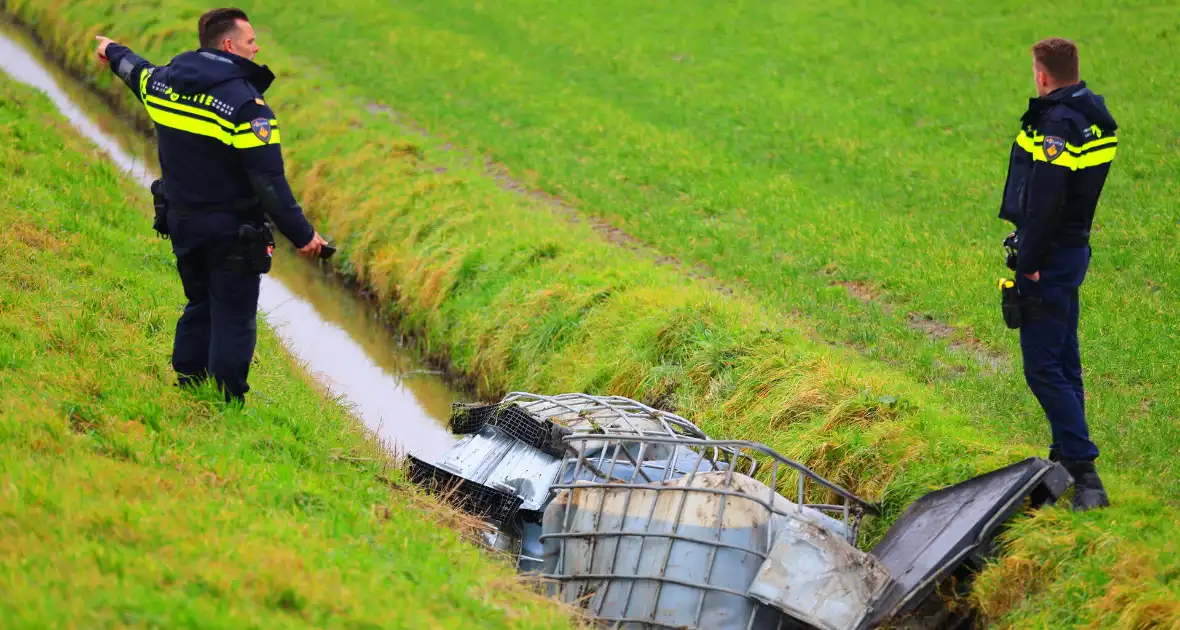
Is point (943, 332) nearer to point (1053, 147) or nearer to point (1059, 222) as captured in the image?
point (1059, 222)

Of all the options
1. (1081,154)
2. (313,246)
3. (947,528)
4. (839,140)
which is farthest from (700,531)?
(839,140)

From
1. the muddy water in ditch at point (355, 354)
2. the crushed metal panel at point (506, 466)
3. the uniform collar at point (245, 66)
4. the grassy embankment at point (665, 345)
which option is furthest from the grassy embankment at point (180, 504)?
the grassy embankment at point (665, 345)

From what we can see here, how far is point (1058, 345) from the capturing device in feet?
20.0

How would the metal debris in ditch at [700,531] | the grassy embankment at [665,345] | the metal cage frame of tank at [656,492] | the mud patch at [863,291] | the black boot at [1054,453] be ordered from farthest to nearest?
the mud patch at [863,291]
the black boot at [1054,453]
the metal cage frame of tank at [656,492]
the grassy embankment at [665,345]
the metal debris in ditch at [700,531]

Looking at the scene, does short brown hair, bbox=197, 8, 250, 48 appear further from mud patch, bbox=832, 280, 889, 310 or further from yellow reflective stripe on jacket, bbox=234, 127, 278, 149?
mud patch, bbox=832, 280, 889, 310

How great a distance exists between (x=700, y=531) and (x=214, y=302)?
3150 mm

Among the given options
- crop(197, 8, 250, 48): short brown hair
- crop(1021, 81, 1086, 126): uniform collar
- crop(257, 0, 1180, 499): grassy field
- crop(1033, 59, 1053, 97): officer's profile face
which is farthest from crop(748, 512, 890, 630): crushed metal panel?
crop(197, 8, 250, 48): short brown hair

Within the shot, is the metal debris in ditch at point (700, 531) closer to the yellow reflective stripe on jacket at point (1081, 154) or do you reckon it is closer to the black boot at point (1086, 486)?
the black boot at point (1086, 486)

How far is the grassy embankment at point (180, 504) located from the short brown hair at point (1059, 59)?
394cm

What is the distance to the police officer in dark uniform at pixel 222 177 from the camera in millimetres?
6051

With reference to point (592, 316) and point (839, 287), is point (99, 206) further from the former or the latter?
point (839, 287)

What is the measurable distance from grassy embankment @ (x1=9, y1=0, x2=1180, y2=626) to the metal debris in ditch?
0.33 m

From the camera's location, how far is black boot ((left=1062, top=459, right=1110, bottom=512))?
19.7 ft

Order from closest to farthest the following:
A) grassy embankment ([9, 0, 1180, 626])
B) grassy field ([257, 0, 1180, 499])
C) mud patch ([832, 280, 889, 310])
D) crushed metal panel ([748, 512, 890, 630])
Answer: crushed metal panel ([748, 512, 890, 630]), grassy embankment ([9, 0, 1180, 626]), grassy field ([257, 0, 1180, 499]), mud patch ([832, 280, 889, 310])
